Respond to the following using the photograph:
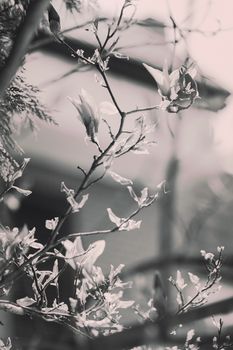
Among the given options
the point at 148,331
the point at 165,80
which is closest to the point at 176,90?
the point at 165,80

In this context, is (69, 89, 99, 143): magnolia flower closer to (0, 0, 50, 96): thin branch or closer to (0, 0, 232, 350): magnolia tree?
(0, 0, 232, 350): magnolia tree

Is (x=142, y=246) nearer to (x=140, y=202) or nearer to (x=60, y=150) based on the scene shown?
(x=60, y=150)

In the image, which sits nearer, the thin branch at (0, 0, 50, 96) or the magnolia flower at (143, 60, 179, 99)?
the magnolia flower at (143, 60, 179, 99)

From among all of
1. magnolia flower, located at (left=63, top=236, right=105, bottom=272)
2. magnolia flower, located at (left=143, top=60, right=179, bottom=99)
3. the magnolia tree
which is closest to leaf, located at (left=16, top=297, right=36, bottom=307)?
the magnolia tree

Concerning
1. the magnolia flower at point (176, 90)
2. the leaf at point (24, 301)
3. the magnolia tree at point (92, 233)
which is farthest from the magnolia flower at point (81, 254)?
the magnolia flower at point (176, 90)

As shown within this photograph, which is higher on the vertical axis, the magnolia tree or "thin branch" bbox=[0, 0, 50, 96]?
"thin branch" bbox=[0, 0, 50, 96]

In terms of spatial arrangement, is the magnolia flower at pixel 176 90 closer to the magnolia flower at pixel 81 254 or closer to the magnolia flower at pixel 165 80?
the magnolia flower at pixel 165 80
